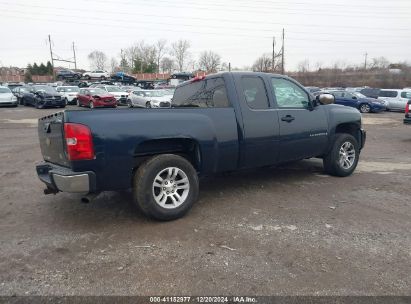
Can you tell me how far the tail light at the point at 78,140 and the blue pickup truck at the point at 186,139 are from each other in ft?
0.03

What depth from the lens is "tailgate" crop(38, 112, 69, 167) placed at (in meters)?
3.98

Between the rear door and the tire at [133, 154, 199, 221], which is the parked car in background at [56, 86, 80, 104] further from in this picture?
the tire at [133, 154, 199, 221]

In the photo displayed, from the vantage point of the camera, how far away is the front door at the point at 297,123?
5391 mm

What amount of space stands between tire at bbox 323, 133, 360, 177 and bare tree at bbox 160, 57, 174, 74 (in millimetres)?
97581

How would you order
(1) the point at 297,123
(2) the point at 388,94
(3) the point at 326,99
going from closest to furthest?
(1) the point at 297,123
(3) the point at 326,99
(2) the point at 388,94

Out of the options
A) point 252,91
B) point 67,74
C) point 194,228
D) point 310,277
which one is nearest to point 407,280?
point 310,277

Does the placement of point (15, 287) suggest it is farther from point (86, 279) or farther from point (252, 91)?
point (252, 91)

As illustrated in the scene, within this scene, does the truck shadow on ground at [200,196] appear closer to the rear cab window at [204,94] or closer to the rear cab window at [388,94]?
the rear cab window at [204,94]

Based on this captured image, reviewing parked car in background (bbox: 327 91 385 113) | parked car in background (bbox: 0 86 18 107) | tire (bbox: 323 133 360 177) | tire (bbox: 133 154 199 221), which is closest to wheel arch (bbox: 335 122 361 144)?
tire (bbox: 323 133 360 177)

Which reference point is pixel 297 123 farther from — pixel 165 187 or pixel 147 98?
pixel 147 98

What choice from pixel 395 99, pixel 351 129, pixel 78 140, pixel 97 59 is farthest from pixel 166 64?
pixel 78 140

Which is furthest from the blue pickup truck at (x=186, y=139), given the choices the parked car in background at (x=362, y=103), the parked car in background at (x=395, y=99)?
the parked car in background at (x=395, y=99)

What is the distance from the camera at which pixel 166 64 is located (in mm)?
101938

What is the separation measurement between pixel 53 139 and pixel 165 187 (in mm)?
1473
